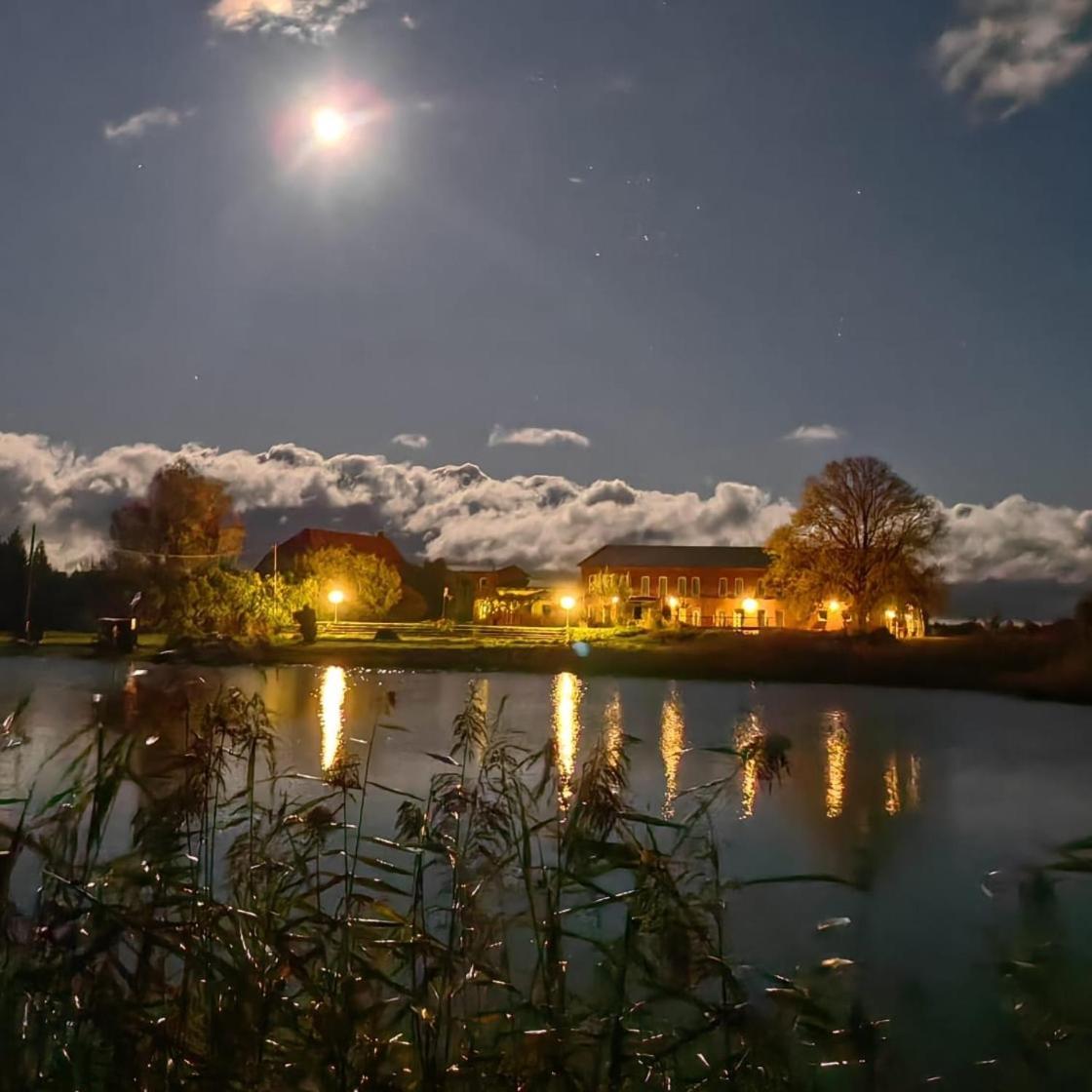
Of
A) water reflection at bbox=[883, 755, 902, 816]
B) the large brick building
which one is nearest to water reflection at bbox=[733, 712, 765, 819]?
water reflection at bbox=[883, 755, 902, 816]

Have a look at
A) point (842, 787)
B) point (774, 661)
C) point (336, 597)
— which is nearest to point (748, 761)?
point (842, 787)

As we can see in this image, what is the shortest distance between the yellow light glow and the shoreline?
8.27 feet

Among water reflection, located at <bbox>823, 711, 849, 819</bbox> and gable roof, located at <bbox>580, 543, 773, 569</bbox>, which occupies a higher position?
gable roof, located at <bbox>580, 543, 773, 569</bbox>

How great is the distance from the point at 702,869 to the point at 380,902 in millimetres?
847

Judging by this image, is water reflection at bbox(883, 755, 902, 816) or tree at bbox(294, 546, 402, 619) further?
tree at bbox(294, 546, 402, 619)

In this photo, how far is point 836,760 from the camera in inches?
259

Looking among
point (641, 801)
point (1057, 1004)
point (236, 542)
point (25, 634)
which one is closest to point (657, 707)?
point (641, 801)

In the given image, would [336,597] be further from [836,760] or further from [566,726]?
[836,760]

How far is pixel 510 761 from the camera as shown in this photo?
9.80ft

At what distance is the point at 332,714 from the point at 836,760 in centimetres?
304

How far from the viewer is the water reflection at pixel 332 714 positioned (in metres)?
4.21

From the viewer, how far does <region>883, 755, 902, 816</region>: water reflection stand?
5.39m

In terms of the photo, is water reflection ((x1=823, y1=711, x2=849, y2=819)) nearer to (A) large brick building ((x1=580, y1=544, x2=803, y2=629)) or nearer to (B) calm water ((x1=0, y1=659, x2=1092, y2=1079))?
(B) calm water ((x1=0, y1=659, x2=1092, y2=1079))

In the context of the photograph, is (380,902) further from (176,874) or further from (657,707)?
(657,707)
